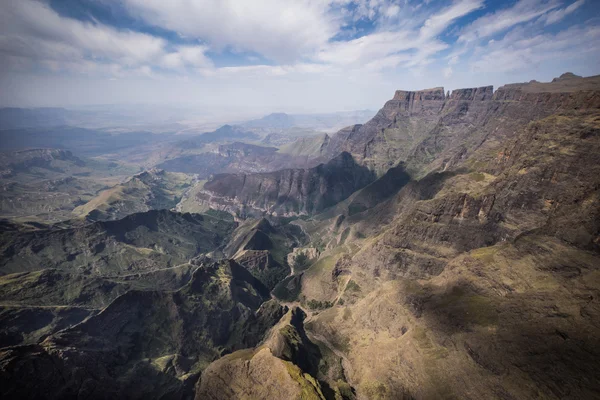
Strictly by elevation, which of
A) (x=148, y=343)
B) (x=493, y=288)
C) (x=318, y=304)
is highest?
(x=493, y=288)

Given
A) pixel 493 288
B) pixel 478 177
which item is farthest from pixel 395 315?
pixel 478 177

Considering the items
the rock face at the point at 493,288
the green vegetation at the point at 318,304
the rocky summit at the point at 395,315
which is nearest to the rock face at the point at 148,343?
the rocky summit at the point at 395,315

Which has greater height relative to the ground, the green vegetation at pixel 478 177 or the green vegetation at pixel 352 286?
the green vegetation at pixel 478 177

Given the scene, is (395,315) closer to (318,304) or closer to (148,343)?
(318,304)

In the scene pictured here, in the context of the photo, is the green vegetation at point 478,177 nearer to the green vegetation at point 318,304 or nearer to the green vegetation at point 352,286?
the green vegetation at point 352,286

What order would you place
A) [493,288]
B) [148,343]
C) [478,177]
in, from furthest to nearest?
[478,177] < [148,343] < [493,288]

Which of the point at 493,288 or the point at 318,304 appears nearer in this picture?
the point at 493,288

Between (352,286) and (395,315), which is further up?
(395,315)

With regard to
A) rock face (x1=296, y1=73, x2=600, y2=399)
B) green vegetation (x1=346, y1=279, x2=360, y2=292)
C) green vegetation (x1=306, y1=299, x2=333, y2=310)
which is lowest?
green vegetation (x1=306, y1=299, x2=333, y2=310)

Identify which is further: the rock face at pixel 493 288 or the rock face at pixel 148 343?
the rock face at pixel 148 343

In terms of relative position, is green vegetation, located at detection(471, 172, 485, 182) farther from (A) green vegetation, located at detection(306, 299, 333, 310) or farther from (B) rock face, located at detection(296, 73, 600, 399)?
(A) green vegetation, located at detection(306, 299, 333, 310)

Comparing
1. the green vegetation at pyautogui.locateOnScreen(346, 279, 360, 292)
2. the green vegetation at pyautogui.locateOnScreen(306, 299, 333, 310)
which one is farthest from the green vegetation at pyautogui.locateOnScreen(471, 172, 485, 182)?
the green vegetation at pyautogui.locateOnScreen(306, 299, 333, 310)

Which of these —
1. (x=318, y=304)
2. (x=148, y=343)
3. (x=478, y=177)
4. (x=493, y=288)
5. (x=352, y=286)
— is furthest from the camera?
(x=478, y=177)
